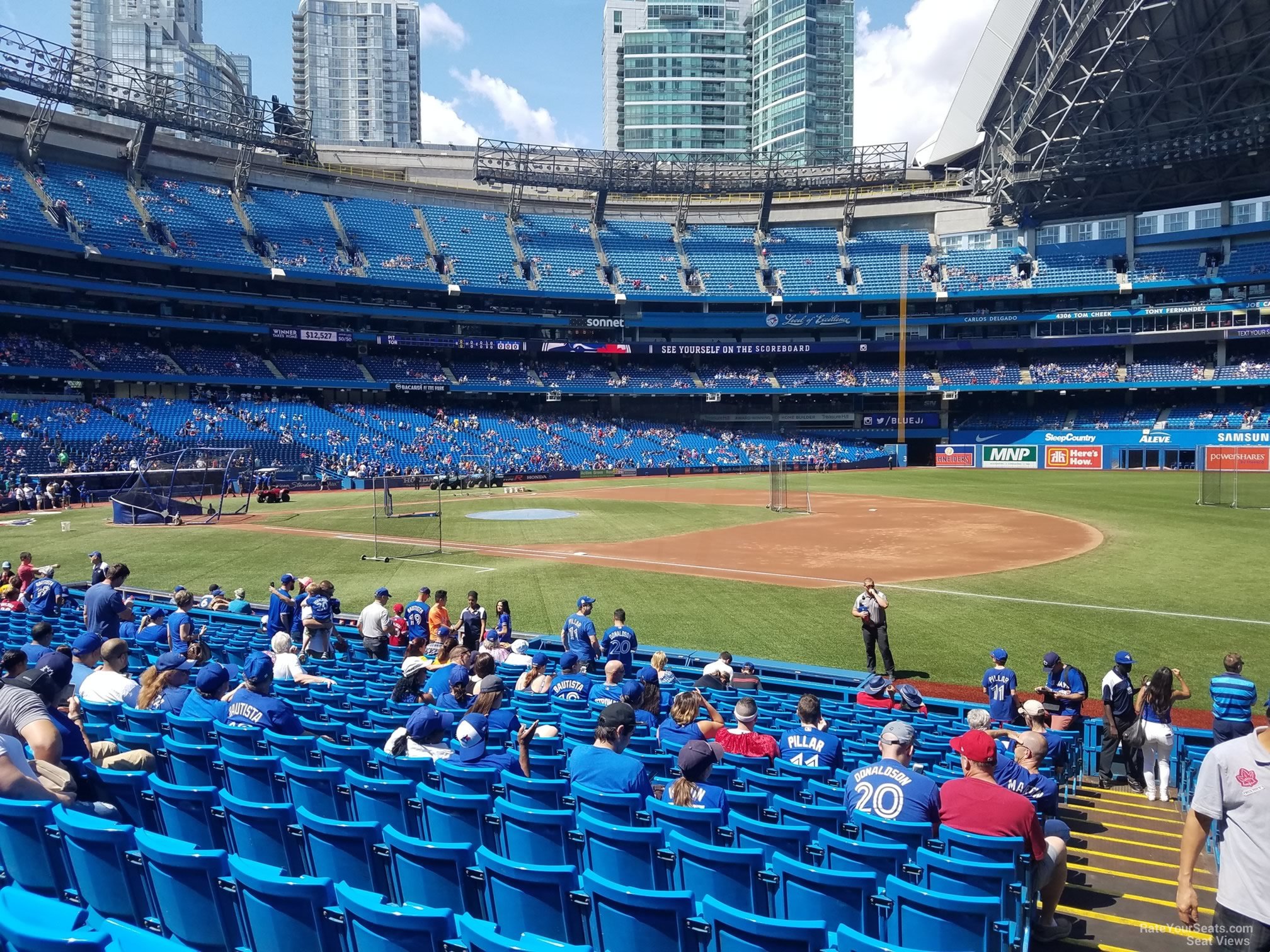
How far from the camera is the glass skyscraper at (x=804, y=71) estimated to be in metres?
126

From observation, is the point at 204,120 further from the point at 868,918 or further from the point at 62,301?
the point at 868,918

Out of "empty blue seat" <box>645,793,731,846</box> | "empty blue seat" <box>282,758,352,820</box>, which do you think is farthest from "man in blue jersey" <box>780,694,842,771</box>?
"empty blue seat" <box>282,758,352,820</box>

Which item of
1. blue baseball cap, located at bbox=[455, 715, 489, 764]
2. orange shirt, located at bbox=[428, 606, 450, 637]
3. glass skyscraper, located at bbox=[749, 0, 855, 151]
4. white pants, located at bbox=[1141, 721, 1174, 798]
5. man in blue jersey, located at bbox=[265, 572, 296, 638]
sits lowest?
white pants, located at bbox=[1141, 721, 1174, 798]

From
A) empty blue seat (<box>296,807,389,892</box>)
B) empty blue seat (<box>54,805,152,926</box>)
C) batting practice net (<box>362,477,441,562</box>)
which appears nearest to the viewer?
empty blue seat (<box>54,805,152,926</box>)

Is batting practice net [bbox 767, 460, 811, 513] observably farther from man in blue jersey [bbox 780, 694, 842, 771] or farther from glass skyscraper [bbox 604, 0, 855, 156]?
glass skyscraper [bbox 604, 0, 855, 156]

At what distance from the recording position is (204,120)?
210 feet

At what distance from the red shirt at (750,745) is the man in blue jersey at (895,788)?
1.71m

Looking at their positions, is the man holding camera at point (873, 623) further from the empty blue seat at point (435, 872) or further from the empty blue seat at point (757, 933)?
the empty blue seat at point (757, 933)

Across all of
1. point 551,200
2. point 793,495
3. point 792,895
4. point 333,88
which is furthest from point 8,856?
point 333,88

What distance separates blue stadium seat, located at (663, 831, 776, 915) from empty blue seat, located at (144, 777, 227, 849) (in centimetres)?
293

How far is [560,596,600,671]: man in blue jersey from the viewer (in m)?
12.5

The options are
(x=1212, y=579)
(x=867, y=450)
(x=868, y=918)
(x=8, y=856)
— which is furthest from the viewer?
(x=867, y=450)

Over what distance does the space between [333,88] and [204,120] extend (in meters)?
112

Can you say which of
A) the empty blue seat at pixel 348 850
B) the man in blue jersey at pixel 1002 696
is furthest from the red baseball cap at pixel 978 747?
the man in blue jersey at pixel 1002 696
